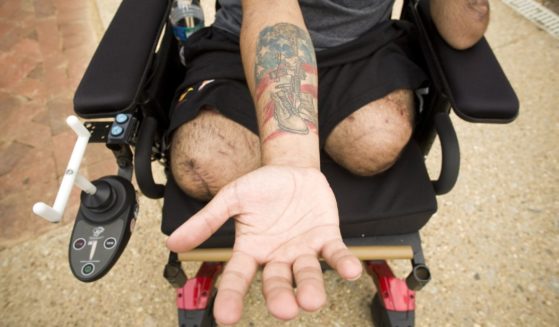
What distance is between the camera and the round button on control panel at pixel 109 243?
0.79 meters

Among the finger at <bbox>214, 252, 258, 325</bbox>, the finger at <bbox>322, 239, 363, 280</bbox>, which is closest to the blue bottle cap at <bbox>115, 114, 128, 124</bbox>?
the finger at <bbox>214, 252, 258, 325</bbox>

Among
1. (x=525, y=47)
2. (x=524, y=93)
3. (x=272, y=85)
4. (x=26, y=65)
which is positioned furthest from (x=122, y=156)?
(x=525, y=47)

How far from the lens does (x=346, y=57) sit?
38.9 inches

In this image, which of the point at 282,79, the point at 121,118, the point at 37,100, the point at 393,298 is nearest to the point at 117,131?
the point at 121,118

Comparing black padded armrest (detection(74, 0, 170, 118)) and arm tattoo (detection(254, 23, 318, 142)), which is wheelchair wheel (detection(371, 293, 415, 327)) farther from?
black padded armrest (detection(74, 0, 170, 118))

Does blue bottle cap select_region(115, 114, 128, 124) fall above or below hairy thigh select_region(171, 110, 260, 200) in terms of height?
above

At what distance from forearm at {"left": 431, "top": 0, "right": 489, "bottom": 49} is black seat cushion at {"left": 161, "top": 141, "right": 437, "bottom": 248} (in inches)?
11.2

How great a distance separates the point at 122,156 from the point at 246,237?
1.37 feet

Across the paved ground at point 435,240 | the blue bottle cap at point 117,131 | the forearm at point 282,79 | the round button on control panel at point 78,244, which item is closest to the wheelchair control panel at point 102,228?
the round button on control panel at point 78,244

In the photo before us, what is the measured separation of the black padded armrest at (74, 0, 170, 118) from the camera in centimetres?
76

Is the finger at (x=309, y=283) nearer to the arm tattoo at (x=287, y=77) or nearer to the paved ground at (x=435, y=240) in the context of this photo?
the arm tattoo at (x=287, y=77)

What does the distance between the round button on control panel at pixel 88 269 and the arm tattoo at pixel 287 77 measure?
0.45 metres

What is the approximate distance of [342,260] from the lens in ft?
1.94

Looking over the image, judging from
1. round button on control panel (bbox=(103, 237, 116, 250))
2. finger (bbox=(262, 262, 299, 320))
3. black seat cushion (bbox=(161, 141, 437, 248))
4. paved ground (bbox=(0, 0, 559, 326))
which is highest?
finger (bbox=(262, 262, 299, 320))
